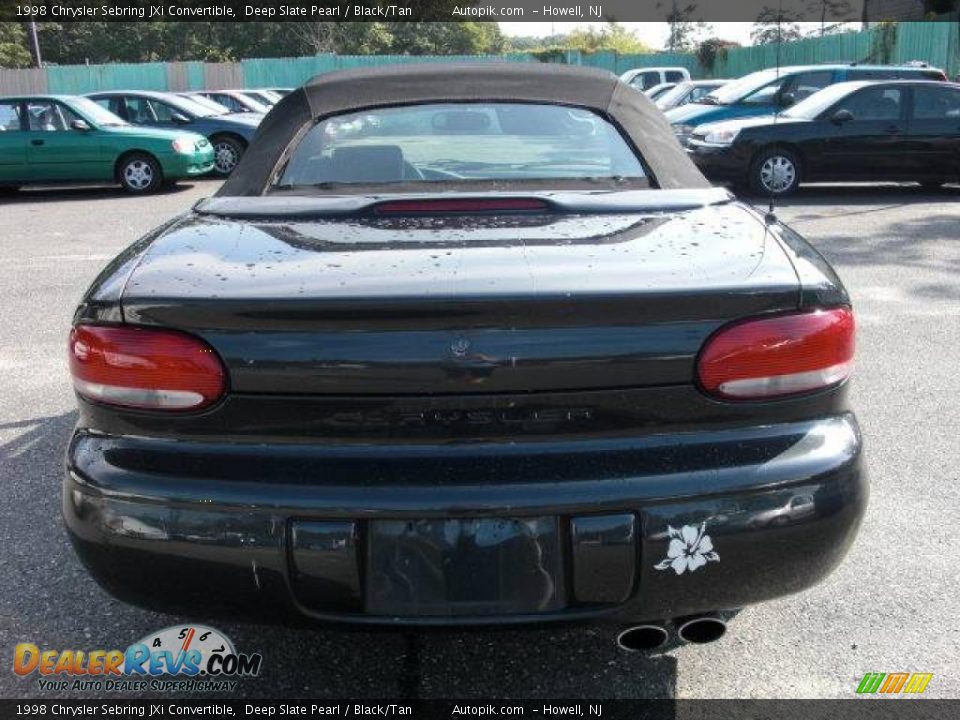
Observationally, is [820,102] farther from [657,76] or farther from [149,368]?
[657,76]

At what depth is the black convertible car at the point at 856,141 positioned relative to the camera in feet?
37.0

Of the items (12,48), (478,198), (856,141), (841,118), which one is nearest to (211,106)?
(841,118)

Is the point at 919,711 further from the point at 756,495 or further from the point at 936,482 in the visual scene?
→ the point at 936,482

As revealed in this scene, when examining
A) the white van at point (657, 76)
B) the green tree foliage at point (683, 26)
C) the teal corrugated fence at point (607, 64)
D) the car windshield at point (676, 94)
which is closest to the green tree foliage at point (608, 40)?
the green tree foliage at point (683, 26)

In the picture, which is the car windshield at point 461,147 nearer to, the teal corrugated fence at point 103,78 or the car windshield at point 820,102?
the car windshield at point 820,102

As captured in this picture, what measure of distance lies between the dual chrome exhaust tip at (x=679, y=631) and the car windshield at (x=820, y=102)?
34.3 feet

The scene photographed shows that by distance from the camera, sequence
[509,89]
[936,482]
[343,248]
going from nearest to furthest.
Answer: [343,248], [509,89], [936,482]

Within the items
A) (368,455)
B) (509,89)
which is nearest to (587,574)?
(368,455)

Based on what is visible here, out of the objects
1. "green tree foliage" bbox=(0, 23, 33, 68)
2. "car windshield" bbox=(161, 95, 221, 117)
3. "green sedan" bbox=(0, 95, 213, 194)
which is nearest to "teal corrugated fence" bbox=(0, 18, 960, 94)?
"car windshield" bbox=(161, 95, 221, 117)

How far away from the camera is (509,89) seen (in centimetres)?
333

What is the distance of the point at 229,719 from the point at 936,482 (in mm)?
2737

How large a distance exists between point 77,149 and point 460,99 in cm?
1111

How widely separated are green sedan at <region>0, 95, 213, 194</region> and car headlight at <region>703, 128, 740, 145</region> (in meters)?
7.12

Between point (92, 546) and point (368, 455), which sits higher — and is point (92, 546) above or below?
below
